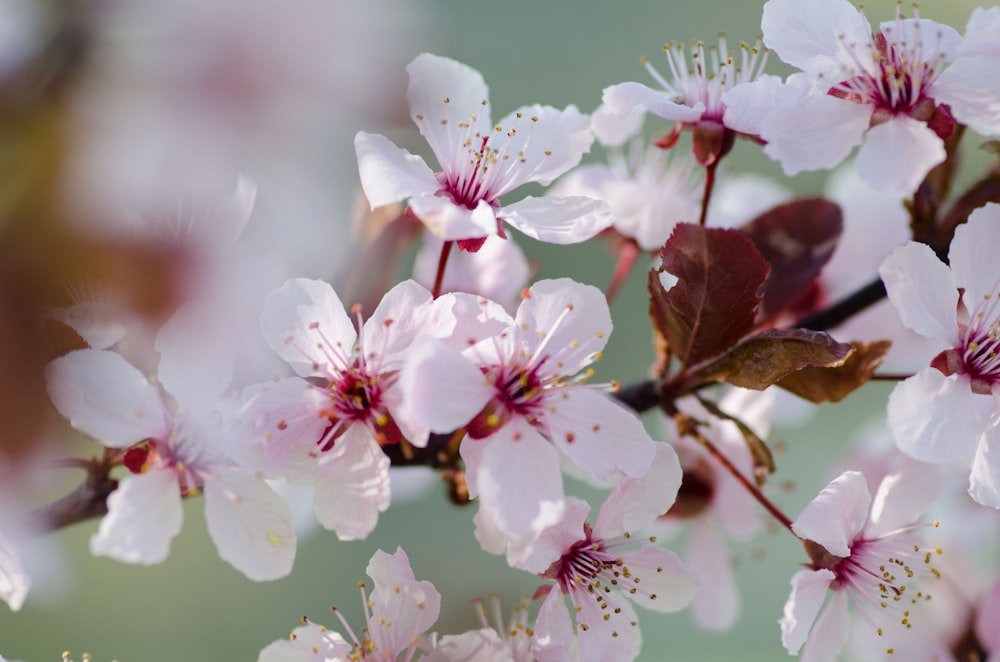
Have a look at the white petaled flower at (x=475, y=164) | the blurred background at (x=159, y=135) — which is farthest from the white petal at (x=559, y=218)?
the blurred background at (x=159, y=135)

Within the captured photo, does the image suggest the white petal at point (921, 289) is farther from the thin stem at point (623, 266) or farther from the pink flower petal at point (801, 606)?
the thin stem at point (623, 266)

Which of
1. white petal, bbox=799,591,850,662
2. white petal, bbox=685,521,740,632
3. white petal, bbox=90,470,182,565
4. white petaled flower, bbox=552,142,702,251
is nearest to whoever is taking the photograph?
white petal, bbox=90,470,182,565

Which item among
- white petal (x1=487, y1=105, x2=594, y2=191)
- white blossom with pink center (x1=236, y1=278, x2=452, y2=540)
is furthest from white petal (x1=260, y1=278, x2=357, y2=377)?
white petal (x1=487, y1=105, x2=594, y2=191)

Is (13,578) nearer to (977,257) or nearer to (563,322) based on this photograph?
(563,322)

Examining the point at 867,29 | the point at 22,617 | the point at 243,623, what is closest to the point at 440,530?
the point at 243,623

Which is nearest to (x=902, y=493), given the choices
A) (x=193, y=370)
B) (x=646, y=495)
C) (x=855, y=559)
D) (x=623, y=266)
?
(x=855, y=559)

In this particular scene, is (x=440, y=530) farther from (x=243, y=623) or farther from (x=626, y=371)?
(x=626, y=371)

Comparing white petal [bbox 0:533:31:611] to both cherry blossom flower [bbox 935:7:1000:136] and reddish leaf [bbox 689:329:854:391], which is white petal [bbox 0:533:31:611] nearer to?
reddish leaf [bbox 689:329:854:391]
